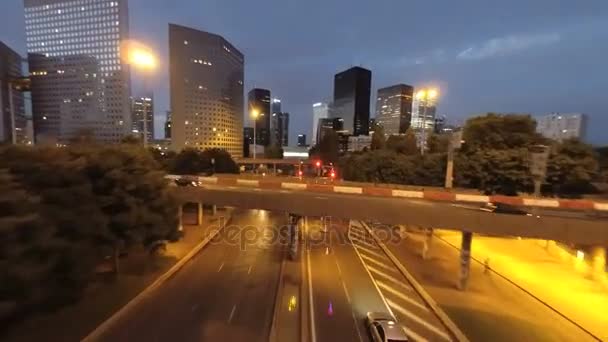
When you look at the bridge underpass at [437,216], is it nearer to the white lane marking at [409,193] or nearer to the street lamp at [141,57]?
the white lane marking at [409,193]

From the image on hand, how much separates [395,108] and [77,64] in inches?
4339

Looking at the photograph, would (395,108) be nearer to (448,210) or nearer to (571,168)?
(571,168)

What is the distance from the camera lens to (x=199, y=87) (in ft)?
400

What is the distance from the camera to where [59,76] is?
38.5m

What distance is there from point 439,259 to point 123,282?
23.5 meters

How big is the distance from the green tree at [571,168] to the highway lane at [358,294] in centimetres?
1792

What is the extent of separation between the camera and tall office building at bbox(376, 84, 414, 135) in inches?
4614

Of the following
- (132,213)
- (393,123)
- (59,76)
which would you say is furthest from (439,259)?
(393,123)

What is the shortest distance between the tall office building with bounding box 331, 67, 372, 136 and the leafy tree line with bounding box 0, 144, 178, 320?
538 feet

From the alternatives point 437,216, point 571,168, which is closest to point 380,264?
point 437,216

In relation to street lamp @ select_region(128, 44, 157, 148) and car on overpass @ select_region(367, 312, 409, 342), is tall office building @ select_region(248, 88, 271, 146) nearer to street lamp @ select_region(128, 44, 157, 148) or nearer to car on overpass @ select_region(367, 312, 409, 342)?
Result: street lamp @ select_region(128, 44, 157, 148)

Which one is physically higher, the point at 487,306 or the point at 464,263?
the point at 464,263

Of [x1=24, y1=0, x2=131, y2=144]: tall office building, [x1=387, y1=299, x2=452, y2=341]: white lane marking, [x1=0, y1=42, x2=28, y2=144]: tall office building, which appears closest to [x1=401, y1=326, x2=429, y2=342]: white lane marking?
[x1=387, y1=299, x2=452, y2=341]: white lane marking

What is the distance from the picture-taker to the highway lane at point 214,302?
46.2 ft
